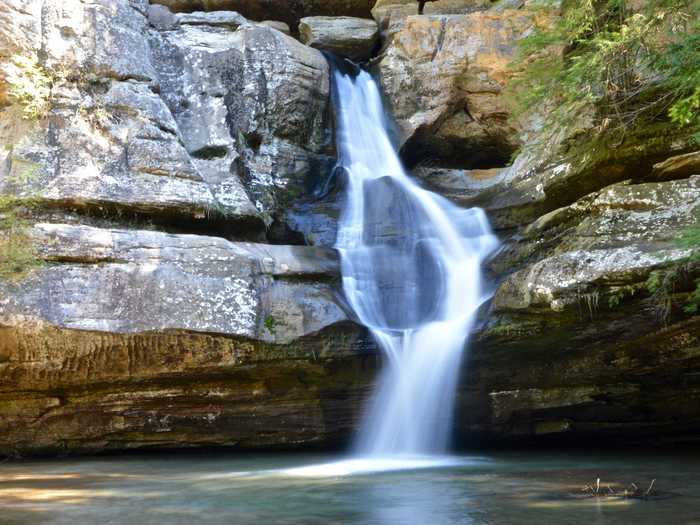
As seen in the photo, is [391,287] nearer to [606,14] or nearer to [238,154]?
[238,154]

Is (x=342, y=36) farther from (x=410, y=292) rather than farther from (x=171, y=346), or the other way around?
(x=171, y=346)

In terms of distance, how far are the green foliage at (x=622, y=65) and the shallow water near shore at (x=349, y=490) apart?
3.41m

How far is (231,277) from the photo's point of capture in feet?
27.6

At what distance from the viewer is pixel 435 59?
1345 cm

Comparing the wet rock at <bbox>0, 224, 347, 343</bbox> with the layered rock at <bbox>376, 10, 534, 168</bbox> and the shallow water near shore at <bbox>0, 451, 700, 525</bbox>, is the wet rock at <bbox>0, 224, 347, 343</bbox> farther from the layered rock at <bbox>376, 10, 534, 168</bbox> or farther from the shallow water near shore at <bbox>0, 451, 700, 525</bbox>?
the layered rock at <bbox>376, 10, 534, 168</bbox>

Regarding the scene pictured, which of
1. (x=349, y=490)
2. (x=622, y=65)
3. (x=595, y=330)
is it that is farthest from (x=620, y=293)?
(x=349, y=490)

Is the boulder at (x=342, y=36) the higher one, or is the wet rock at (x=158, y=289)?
the boulder at (x=342, y=36)

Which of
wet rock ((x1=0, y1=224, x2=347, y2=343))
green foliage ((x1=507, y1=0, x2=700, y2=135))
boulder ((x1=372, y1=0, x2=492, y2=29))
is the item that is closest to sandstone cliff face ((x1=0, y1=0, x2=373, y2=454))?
wet rock ((x1=0, y1=224, x2=347, y2=343))

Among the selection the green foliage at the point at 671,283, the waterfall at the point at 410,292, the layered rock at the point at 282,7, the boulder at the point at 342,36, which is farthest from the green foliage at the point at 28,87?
the green foliage at the point at 671,283

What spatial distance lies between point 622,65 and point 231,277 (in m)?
5.26

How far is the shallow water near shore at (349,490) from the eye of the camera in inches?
176

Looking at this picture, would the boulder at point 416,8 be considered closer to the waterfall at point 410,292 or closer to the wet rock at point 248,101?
the wet rock at point 248,101

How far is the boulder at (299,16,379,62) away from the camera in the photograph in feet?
46.1

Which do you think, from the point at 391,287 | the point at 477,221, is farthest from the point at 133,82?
the point at 477,221
